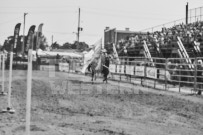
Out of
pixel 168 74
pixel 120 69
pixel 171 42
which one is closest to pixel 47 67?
pixel 120 69

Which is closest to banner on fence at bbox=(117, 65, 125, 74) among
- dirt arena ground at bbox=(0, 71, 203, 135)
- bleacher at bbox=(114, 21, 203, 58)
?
bleacher at bbox=(114, 21, 203, 58)

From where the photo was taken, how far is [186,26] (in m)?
30.0

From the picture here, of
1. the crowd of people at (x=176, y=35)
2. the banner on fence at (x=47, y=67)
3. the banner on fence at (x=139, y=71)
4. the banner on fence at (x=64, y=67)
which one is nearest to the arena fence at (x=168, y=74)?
the banner on fence at (x=139, y=71)

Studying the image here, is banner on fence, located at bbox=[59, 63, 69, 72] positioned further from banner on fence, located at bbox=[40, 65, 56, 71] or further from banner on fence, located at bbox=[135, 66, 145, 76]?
banner on fence, located at bbox=[135, 66, 145, 76]

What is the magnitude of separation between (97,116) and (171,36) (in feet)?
68.3

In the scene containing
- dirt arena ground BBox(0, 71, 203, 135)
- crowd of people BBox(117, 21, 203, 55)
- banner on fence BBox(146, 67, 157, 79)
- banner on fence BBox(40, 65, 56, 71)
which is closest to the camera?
dirt arena ground BBox(0, 71, 203, 135)

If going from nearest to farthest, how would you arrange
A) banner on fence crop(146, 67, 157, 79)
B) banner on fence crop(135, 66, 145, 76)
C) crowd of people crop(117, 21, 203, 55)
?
banner on fence crop(146, 67, 157, 79), banner on fence crop(135, 66, 145, 76), crowd of people crop(117, 21, 203, 55)

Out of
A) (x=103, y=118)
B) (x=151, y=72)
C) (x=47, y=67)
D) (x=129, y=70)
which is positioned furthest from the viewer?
(x=47, y=67)

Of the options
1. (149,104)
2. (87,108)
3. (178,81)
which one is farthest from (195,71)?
(87,108)

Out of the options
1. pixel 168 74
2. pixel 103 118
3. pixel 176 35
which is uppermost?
pixel 176 35

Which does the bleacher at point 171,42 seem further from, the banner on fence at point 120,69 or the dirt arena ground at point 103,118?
the dirt arena ground at point 103,118

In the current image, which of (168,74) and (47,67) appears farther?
(47,67)

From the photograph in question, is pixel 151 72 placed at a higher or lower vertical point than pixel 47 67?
higher

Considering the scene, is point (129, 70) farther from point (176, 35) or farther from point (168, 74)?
point (168, 74)
